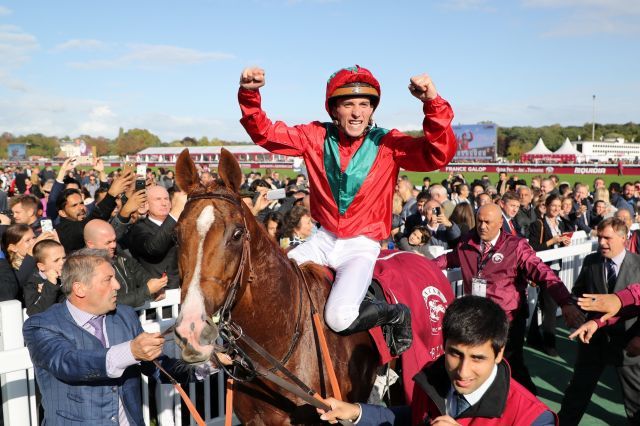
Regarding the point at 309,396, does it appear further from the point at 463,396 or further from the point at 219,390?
the point at 219,390

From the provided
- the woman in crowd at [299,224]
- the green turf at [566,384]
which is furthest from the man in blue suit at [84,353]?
the green turf at [566,384]

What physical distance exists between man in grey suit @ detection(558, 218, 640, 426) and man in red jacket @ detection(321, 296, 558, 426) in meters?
2.59

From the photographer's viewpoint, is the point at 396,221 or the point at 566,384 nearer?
the point at 566,384

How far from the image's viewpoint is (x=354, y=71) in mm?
3215

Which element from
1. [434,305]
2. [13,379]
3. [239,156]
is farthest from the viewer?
[239,156]

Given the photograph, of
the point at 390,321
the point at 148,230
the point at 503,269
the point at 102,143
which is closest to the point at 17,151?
the point at 102,143

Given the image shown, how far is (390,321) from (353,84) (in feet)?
4.71

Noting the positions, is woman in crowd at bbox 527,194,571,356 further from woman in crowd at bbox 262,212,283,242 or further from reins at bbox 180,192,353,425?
reins at bbox 180,192,353,425

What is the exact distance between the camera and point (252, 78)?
2.93m

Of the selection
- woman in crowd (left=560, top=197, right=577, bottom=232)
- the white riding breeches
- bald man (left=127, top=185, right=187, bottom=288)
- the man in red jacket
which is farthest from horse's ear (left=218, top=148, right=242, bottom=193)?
woman in crowd (left=560, top=197, right=577, bottom=232)

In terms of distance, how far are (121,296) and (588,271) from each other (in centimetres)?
376

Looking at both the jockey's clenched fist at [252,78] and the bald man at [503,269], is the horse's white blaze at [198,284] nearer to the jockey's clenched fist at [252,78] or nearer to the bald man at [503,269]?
the jockey's clenched fist at [252,78]

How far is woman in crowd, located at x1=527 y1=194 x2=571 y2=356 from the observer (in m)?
6.43

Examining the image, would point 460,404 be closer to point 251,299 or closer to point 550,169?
point 251,299
